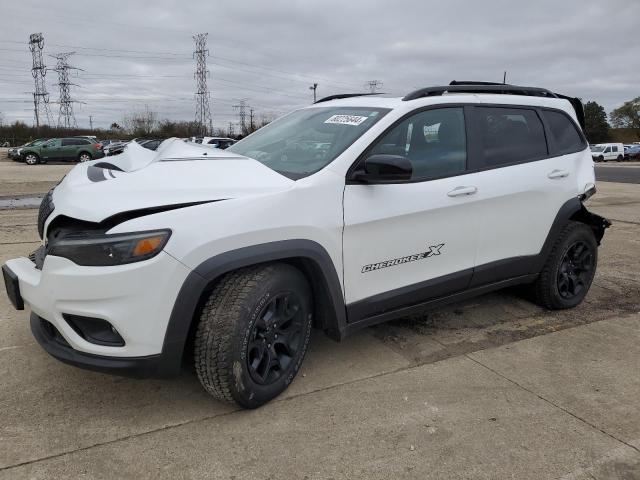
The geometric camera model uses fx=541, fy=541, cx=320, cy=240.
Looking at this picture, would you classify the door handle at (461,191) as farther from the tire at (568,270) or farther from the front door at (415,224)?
the tire at (568,270)

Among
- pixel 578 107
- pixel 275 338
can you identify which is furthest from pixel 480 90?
pixel 275 338

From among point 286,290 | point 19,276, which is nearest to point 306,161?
point 286,290

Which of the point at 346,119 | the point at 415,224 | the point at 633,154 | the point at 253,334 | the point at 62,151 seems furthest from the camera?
the point at 633,154

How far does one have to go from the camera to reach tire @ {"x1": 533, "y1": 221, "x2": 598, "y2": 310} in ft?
14.6

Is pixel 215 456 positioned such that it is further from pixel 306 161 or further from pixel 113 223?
pixel 306 161

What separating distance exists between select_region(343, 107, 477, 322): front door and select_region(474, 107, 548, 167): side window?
0.71 feet

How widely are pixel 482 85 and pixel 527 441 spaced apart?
2.61 m

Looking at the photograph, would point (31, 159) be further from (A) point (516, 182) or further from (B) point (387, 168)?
(B) point (387, 168)

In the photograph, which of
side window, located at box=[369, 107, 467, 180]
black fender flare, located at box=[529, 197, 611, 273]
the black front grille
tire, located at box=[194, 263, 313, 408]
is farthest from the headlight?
black fender flare, located at box=[529, 197, 611, 273]

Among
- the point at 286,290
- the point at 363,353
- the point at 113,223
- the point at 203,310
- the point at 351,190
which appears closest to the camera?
the point at 113,223

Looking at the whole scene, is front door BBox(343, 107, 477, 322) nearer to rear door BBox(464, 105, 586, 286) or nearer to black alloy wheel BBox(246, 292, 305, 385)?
rear door BBox(464, 105, 586, 286)

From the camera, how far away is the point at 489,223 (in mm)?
3812

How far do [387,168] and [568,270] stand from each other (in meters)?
2.48

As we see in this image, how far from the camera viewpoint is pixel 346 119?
353 cm
